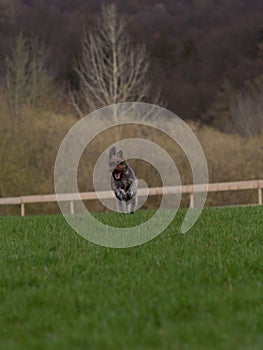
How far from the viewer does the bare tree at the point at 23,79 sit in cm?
5241

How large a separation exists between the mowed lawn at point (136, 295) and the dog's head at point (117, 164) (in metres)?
7.45

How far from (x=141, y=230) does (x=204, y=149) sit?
30713mm

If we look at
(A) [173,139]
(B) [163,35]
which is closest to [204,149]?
(A) [173,139]

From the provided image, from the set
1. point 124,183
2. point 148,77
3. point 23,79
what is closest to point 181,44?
point 148,77

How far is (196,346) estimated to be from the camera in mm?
4332

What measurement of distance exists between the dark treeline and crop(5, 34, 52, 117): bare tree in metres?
14.3

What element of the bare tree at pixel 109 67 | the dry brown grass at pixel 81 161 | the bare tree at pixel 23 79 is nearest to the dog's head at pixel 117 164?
the dry brown grass at pixel 81 161

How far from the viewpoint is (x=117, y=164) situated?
684 inches

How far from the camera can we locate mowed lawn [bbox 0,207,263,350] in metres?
4.61

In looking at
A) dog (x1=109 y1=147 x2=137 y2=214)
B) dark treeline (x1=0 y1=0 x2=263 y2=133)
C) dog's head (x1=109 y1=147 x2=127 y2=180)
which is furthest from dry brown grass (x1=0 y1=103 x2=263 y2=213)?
dark treeline (x1=0 y1=0 x2=263 y2=133)

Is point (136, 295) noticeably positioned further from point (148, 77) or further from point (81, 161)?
point (148, 77)

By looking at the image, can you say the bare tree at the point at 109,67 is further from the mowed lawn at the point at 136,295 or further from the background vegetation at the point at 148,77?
the mowed lawn at the point at 136,295

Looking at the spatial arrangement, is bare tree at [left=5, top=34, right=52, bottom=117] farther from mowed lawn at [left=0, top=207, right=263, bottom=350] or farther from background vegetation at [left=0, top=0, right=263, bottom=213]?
mowed lawn at [left=0, top=207, right=263, bottom=350]

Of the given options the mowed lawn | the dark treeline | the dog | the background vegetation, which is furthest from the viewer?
the dark treeline
